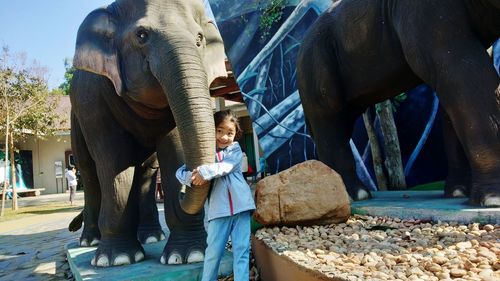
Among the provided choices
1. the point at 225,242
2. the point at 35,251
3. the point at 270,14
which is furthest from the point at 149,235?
the point at 270,14

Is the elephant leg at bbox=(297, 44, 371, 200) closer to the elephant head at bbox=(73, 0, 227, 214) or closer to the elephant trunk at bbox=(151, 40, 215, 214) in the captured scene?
the elephant head at bbox=(73, 0, 227, 214)


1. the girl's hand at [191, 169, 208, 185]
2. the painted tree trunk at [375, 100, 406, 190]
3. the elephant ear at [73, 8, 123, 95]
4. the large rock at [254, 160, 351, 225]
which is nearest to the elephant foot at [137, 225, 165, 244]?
the large rock at [254, 160, 351, 225]

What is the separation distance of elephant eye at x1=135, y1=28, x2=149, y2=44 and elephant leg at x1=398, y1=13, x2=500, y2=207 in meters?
1.91

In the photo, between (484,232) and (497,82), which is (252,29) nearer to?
(497,82)

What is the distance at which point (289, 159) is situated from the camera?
9289 mm

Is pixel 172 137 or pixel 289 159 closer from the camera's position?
pixel 172 137

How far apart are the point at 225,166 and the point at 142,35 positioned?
3.61 feet

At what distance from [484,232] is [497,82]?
1017 millimetres

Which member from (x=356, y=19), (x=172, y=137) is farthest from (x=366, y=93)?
(x=172, y=137)

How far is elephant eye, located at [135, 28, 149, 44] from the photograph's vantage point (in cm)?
298

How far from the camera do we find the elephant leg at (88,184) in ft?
13.6

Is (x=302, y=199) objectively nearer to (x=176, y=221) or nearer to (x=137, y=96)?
(x=176, y=221)

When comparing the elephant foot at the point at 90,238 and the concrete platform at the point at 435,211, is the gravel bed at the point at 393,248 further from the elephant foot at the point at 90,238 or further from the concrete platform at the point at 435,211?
the elephant foot at the point at 90,238

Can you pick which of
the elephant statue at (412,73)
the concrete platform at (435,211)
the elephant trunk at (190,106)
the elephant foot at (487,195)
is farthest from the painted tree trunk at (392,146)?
the elephant trunk at (190,106)
